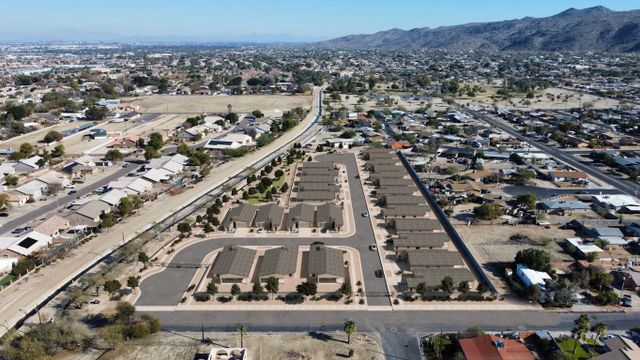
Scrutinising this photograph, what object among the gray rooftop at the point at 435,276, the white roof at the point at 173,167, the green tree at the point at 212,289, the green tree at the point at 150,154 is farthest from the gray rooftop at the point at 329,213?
the green tree at the point at 150,154

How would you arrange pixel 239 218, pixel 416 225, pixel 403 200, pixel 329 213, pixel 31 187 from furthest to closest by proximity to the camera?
pixel 31 187 → pixel 403 200 → pixel 329 213 → pixel 239 218 → pixel 416 225

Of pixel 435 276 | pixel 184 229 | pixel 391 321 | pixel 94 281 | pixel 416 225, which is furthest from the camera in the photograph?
pixel 416 225

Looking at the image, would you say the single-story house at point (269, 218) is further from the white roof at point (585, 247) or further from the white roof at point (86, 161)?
the white roof at point (86, 161)

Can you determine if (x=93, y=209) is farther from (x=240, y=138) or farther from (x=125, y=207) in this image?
(x=240, y=138)

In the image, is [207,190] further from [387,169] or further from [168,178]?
[387,169]

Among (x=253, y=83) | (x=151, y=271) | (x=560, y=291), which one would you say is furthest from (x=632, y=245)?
(x=253, y=83)

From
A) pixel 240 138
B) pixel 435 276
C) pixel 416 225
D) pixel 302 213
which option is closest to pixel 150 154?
pixel 240 138

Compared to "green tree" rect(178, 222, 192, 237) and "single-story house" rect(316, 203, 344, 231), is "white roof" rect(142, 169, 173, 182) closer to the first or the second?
"green tree" rect(178, 222, 192, 237)
